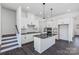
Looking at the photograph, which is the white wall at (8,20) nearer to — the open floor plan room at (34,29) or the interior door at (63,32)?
the open floor plan room at (34,29)

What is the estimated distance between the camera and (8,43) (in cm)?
343

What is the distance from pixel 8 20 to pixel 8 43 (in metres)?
2.00

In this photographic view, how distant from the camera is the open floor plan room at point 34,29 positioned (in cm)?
312

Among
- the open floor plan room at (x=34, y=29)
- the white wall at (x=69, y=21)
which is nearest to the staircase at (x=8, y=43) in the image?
the open floor plan room at (x=34, y=29)

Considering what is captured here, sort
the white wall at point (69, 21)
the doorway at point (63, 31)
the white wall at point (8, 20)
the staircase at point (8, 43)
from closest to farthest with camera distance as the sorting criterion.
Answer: the staircase at point (8, 43), the white wall at point (8, 20), the white wall at point (69, 21), the doorway at point (63, 31)

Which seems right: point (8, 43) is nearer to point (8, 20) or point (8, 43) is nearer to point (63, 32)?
point (8, 20)

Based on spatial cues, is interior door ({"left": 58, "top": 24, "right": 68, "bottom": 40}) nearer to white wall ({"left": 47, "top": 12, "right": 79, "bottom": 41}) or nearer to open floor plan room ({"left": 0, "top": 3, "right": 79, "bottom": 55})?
open floor plan room ({"left": 0, "top": 3, "right": 79, "bottom": 55})

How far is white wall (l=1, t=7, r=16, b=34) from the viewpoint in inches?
165

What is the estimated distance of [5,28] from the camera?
14.2 feet

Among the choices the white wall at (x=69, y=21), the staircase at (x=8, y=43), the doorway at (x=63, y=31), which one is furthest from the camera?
the doorway at (x=63, y=31)

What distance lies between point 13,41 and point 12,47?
44 centimetres
